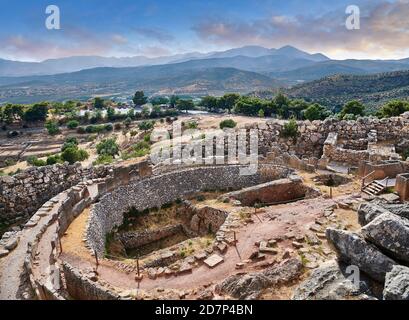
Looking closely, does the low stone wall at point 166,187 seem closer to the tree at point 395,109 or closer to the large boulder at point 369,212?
the large boulder at point 369,212

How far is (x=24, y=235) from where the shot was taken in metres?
13.7

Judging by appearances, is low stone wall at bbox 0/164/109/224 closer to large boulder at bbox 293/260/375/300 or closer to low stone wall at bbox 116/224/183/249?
low stone wall at bbox 116/224/183/249

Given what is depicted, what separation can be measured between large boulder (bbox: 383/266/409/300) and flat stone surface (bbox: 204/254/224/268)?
5631 mm

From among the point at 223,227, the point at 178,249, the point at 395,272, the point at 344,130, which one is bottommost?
the point at 178,249

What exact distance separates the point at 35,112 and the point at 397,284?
84149 millimetres

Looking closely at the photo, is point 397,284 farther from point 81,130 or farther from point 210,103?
point 210,103

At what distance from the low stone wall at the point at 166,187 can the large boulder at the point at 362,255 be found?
984cm

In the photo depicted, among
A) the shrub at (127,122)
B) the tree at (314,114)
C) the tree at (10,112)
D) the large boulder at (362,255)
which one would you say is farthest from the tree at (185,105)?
the large boulder at (362,255)

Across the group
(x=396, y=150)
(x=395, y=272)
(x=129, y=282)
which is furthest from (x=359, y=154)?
(x=129, y=282)

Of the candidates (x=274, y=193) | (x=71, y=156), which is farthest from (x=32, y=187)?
(x=71, y=156)

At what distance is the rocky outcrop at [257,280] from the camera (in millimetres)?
9969
